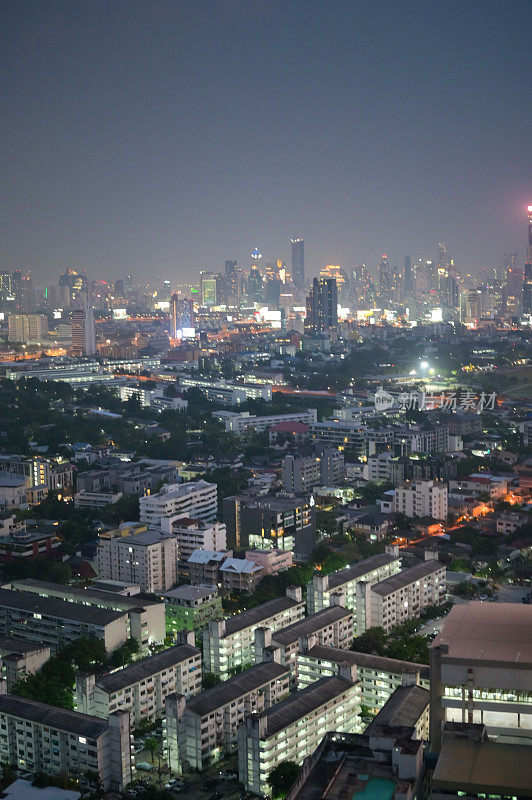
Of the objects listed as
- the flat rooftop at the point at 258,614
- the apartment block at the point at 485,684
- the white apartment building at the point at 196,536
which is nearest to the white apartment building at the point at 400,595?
Answer: the flat rooftop at the point at 258,614

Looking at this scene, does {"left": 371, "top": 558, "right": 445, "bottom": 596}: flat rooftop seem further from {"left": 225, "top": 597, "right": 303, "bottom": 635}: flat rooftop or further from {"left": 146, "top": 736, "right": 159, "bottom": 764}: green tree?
{"left": 146, "top": 736, "right": 159, "bottom": 764}: green tree

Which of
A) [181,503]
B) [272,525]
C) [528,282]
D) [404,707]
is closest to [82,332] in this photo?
[528,282]

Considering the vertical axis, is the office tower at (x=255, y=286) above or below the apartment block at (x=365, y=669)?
above

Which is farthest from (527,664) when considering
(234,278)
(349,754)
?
(234,278)

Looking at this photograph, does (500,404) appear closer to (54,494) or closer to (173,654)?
(54,494)

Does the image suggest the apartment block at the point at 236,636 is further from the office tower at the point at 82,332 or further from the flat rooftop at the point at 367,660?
the office tower at the point at 82,332

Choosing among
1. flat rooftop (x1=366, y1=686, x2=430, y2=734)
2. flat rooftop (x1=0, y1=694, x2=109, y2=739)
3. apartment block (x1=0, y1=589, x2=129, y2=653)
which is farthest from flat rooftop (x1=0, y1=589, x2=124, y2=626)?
flat rooftop (x1=366, y1=686, x2=430, y2=734)
